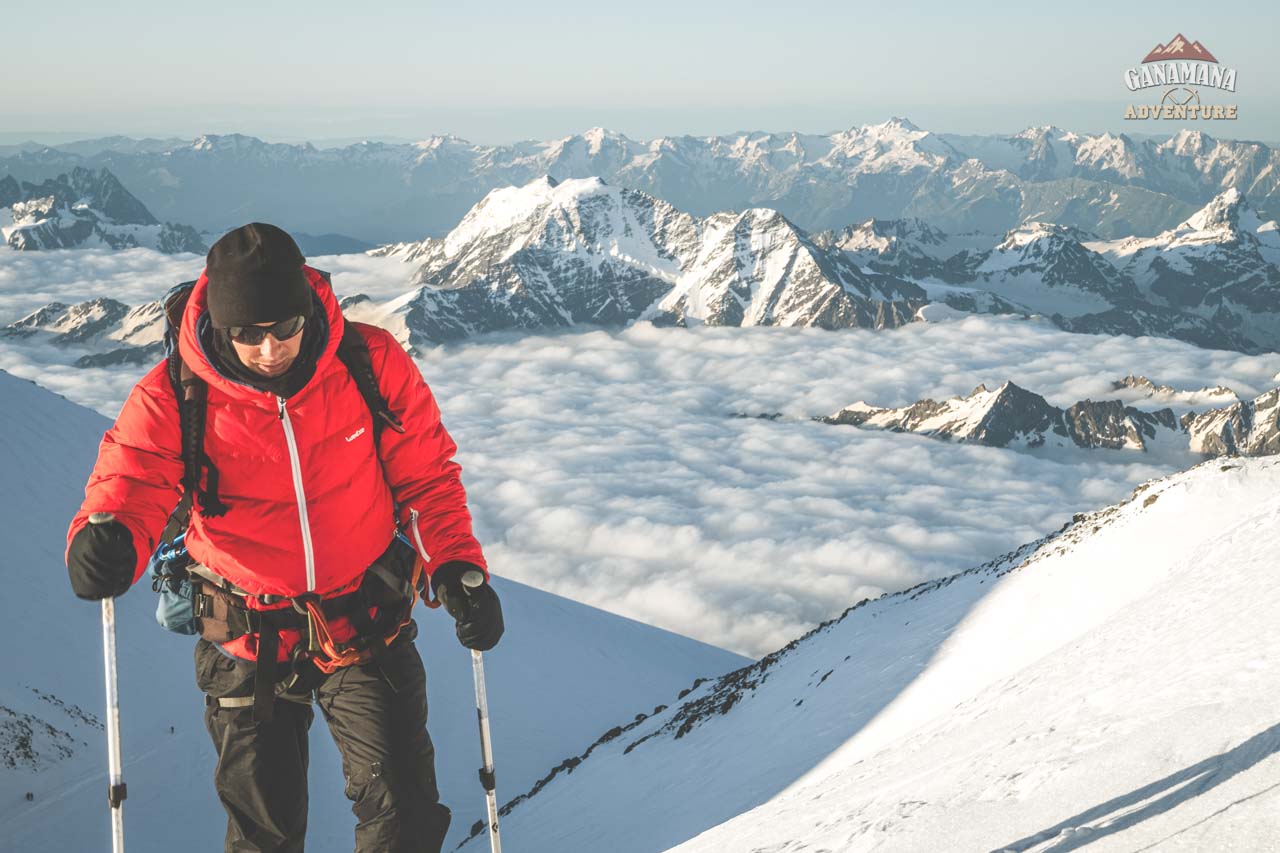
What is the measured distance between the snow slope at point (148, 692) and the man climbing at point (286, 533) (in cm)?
2137

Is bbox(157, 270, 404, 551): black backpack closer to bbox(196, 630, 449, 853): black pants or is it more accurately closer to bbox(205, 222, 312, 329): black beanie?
bbox(205, 222, 312, 329): black beanie

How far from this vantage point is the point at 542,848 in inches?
741

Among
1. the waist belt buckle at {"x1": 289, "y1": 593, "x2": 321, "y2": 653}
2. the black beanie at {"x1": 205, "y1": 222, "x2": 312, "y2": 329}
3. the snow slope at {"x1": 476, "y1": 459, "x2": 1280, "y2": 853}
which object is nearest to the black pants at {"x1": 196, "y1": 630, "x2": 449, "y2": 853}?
the waist belt buckle at {"x1": 289, "y1": 593, "x2": 321, "y2": 653}

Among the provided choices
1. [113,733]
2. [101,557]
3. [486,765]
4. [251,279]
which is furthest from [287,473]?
[486,765]

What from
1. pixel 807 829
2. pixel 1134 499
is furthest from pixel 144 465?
pixel 1134 499

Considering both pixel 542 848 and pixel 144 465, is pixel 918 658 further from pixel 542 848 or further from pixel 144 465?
pixel 144 465

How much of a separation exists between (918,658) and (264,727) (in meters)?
17.8

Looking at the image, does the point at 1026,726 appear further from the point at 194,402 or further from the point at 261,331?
the point at 194,402

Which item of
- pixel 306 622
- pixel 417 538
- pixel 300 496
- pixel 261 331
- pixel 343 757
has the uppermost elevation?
pixel 261 331

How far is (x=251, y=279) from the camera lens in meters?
4.83

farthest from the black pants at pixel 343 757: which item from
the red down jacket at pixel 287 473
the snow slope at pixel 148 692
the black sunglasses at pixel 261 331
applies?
the snow slope at pixel 148 692

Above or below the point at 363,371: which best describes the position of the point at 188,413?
below

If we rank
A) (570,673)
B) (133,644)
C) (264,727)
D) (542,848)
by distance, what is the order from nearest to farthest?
(264,727) → (542,848) → (133,644) → (570,673)

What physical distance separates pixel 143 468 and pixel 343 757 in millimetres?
2022
